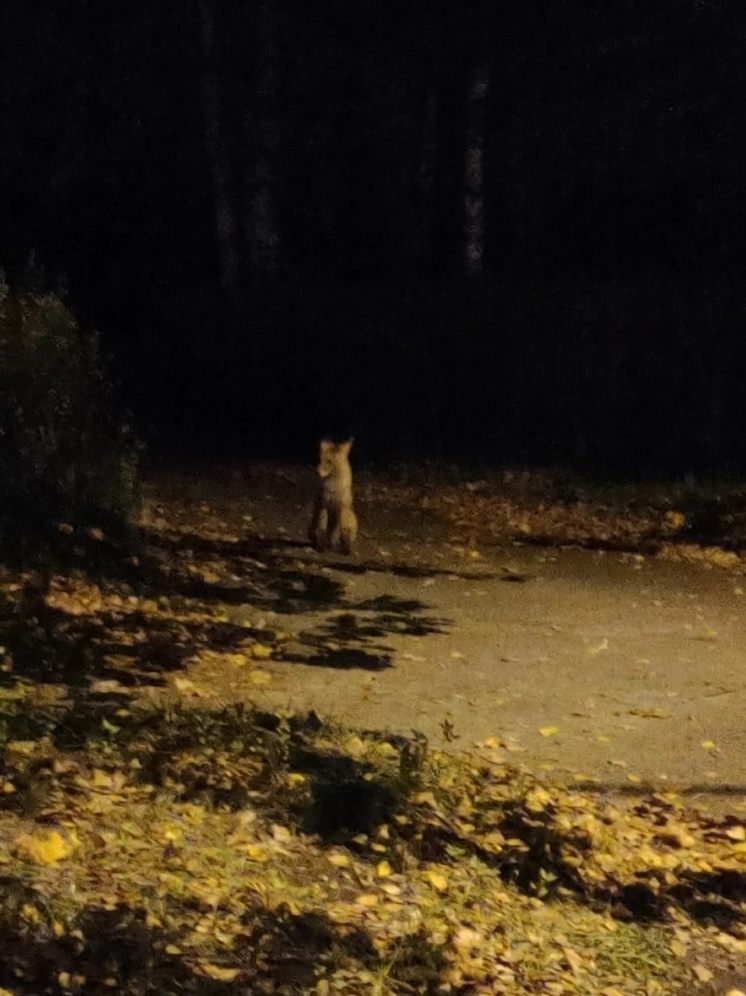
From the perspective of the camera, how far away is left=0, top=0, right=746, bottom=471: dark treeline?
16.1 m

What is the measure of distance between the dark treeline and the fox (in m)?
3.30

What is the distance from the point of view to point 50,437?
951cm

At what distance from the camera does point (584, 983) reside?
4875 mm

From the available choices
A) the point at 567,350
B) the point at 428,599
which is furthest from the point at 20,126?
the point at 428,599

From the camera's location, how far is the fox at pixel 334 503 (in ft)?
33.3

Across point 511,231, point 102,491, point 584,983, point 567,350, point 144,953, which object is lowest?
point 584,983

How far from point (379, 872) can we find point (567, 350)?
11420 millimetres

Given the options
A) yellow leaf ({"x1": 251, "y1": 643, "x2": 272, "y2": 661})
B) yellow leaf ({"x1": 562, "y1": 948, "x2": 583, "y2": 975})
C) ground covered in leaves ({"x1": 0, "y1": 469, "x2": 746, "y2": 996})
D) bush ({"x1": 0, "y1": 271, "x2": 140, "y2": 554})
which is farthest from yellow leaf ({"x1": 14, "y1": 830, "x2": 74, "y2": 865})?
bush ({"x1": 0, "y1": 271, "x2": 140, "y2": 554})

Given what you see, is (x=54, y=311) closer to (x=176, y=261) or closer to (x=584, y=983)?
(x=584, y=983)

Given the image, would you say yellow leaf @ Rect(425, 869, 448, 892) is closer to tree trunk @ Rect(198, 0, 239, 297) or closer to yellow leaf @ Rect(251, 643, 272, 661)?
yellow leaf @ Rect(251, 643, 272, 661)

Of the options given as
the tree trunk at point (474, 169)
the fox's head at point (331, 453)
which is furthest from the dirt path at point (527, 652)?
the tree trunk at point (474, 169)

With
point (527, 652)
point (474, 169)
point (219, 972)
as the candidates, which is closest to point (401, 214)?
point (474, 169)

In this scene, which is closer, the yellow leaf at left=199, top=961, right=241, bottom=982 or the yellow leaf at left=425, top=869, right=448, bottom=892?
the yellow leaf at left=199, top=961, right=241, bottom=982

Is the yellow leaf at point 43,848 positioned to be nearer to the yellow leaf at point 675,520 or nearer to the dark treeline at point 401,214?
the yellow leaf at point 675,520
